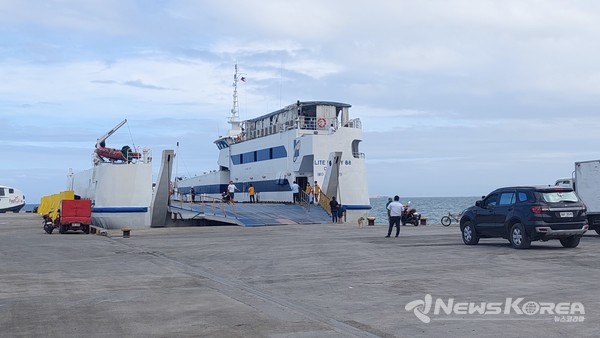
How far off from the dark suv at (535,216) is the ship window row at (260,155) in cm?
2415

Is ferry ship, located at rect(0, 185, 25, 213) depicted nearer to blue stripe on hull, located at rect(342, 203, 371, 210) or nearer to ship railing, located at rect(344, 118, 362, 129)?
ship railing, located at rect(344, 118, 362, 129)

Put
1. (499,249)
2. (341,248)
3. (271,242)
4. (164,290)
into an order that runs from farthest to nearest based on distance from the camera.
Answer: (271,242)
(341,248)
(499,249)
(164,290)

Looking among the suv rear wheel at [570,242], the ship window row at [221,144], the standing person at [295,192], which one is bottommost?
the suv rear wheel at [570,242]

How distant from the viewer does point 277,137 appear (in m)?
43.5

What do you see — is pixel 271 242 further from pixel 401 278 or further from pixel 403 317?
pixel 403 317

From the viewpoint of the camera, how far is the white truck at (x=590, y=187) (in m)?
23.8

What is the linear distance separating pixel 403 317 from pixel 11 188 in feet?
225

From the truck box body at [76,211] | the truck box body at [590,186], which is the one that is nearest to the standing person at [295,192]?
the truck box body at [76,211]

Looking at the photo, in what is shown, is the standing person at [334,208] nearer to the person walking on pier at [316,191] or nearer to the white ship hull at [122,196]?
the person walking on pier at [316,191]

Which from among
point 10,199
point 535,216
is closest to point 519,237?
point 535,216

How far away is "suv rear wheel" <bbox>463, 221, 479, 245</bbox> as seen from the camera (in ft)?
65.6

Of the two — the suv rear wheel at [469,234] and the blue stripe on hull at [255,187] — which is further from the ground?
the blue stripe on hull at [255,187]

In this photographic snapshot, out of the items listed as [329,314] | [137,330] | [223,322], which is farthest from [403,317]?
[137,330]

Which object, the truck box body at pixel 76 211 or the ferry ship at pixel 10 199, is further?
the ferry ship at pixel 10 199
